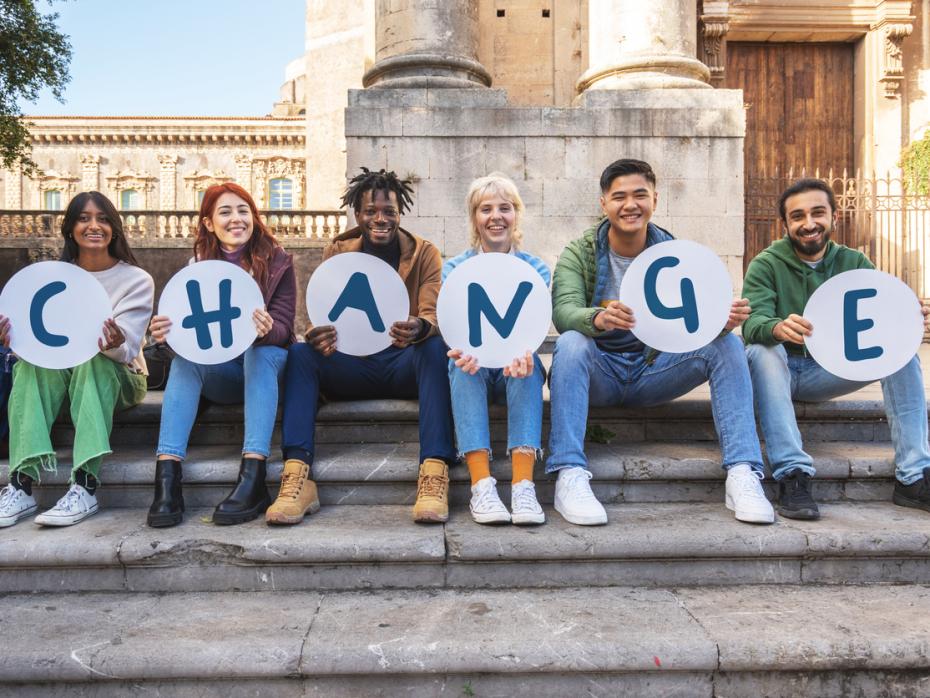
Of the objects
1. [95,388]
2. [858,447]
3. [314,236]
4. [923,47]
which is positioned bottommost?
[858,447]

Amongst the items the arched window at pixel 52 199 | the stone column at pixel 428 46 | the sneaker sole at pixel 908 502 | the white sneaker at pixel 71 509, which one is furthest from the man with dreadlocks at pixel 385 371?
the arched window at pixel 52 199

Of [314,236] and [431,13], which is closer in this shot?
[431,13]

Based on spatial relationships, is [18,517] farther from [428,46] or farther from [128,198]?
[128,198]

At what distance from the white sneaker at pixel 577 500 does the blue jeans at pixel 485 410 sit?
0.18 meters

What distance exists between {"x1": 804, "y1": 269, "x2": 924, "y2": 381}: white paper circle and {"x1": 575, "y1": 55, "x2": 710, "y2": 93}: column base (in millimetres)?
3578

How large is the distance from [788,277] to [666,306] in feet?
2.56

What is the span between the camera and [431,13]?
616 cm

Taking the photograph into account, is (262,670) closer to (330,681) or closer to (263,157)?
(330,681)

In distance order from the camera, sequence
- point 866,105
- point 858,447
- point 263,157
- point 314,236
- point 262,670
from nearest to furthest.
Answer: point 262,670 < point 858,447 < point 866,105 < point 314,236 < point 263,157

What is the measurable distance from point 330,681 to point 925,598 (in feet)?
6.78

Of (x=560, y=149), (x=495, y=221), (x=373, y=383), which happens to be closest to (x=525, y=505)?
(x=373, y=383)

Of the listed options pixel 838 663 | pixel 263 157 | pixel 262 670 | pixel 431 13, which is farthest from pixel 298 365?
pixel 263 157

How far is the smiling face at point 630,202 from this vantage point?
10.1ft

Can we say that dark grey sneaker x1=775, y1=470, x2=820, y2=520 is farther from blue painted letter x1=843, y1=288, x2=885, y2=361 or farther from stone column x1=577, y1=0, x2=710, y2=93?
stone column x1=577, y1=0, x2=710, y2=93
